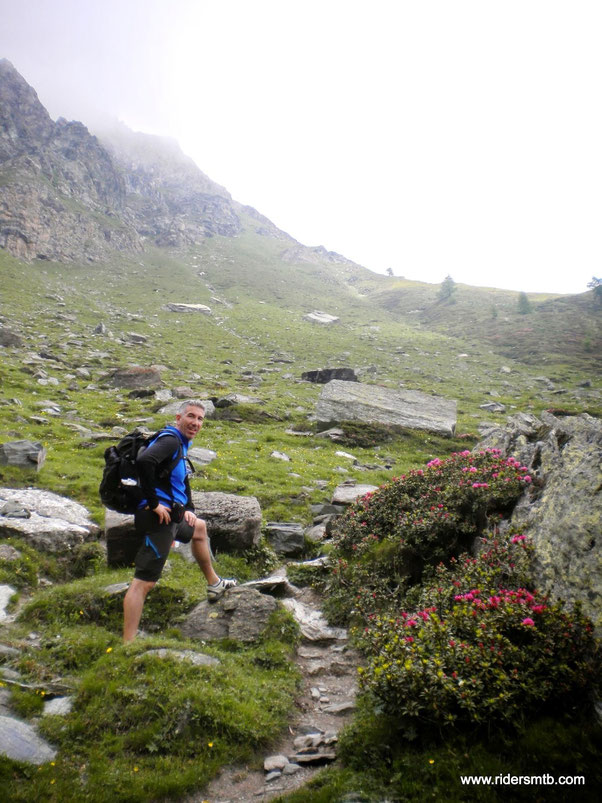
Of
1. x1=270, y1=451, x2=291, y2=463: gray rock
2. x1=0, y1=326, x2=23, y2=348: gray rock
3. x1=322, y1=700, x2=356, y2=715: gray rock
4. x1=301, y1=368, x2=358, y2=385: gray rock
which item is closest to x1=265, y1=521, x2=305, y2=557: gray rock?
x1=322, y1=700, x2=356, y2=715: gray rock

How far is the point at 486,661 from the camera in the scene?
512 centimetres

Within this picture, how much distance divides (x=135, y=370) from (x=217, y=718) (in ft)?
92.1

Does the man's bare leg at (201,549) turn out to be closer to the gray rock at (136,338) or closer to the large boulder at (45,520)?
the large boulder at (45,520)

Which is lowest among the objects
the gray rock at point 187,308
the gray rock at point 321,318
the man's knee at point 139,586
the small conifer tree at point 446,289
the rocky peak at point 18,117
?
the man's knee at point 139,586

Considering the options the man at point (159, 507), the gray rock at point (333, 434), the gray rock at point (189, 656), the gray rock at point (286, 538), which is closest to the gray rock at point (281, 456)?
the gray rock at point (333, 434)

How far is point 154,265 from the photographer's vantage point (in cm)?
10438

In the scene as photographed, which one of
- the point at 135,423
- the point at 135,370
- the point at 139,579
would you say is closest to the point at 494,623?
the point at 139,579

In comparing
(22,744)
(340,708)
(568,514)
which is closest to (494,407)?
(568,514)

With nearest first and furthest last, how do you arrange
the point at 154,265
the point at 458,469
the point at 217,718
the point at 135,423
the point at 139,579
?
1. the point at 217,718
2. the point at 139,579
3. the point at 458,469
4. the point at 135,423
5. the point at 154,265

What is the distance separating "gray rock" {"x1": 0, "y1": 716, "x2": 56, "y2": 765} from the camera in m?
4.79

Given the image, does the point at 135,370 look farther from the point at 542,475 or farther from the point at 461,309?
the point at 461,309

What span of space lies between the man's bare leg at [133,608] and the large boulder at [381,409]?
62.3 feet

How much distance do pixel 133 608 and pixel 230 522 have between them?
4.12 metres

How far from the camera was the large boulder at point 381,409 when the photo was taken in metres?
25.7
